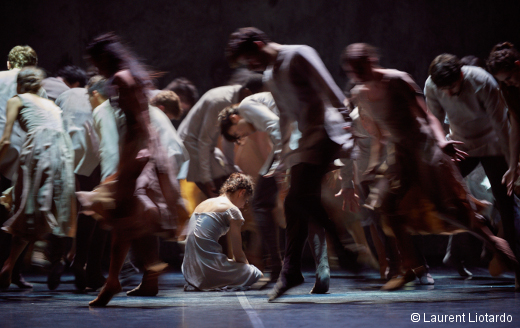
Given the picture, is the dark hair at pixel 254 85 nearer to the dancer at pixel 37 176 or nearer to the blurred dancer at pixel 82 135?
the blurred dancer at pixel 82 135

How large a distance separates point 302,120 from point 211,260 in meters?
1.36

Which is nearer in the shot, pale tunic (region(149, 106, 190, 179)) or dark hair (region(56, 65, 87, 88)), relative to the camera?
pale tunic (region(149, 106, 190, 179))

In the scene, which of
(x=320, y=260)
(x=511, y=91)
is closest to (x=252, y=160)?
(x=320, y=260)

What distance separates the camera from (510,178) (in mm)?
3670

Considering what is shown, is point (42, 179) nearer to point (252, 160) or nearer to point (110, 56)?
point (110, 56)

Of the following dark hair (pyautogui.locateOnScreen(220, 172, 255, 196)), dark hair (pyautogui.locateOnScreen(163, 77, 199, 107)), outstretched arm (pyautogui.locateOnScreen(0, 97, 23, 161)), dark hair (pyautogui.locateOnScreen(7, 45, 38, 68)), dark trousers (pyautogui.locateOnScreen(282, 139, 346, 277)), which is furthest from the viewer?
dark hair (pyautogui.locateOnScreen(163, 77, 199, 107))

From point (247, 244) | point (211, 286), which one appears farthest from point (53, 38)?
point (211, 286)

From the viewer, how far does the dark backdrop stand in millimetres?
6602

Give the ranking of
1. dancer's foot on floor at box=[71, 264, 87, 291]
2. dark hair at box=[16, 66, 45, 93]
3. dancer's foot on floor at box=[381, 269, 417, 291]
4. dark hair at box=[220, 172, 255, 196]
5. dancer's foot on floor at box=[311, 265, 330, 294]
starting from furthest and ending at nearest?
1. dark hair at box=[220, 172, 255, 196]
2. dark hair at box=[16, 66, 45, 93]
3. dancer's foot on floor at box=[71, 264, 87, 291]
4. dancer's foot on floor at box=[311, 265, 330, 294]
5. dancer's foot on floor at box=[381, 269, 417, 291]

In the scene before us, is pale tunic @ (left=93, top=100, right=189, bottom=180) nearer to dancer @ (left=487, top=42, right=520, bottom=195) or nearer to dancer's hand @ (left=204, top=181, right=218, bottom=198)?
dancer's hand @ (left=204, top=181, right=218, bottom=198)

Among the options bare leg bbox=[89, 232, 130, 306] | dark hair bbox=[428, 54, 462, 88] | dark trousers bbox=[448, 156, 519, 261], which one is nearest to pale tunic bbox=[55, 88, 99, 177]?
bare leg bbox=[89, 232, 130, 306]

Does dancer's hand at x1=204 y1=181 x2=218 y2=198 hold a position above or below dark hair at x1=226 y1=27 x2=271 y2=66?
below

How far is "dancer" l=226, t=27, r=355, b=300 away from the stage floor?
315mm

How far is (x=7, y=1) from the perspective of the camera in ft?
21.6
